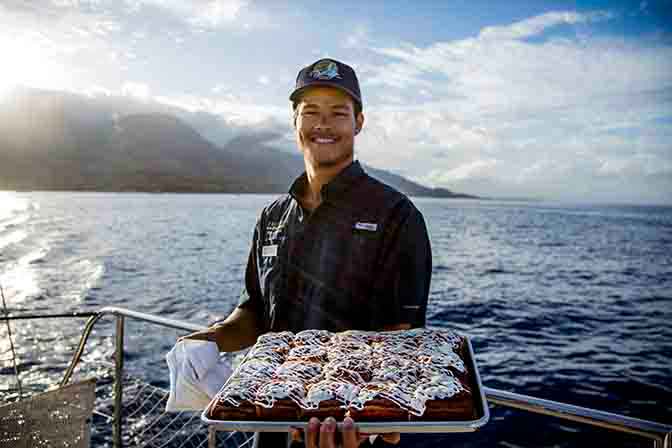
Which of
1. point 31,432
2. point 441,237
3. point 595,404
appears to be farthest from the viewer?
point 441,237

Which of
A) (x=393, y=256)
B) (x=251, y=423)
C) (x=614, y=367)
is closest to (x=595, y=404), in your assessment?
(x=614, y=367)

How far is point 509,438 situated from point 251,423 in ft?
30.2

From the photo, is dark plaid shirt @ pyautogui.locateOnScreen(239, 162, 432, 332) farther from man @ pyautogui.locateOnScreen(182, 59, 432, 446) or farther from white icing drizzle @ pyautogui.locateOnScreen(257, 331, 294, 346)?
white icing drizzle @ pyautogui.locateOnScreen(257, 331, 294, 346)

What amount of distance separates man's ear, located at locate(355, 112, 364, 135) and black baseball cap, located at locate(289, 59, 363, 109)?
0.14 m

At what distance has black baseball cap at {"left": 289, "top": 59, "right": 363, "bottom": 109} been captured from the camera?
108 inches

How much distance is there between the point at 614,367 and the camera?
13602 millimetres

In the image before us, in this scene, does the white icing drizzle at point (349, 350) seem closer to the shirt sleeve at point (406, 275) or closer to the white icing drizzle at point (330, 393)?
the white icing drizzle at point (330, 393)

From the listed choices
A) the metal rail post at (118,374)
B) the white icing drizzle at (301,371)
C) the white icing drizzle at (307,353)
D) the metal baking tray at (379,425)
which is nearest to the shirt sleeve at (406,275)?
the white icing drizzle at (307,353)

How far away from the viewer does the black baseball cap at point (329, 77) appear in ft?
8.98

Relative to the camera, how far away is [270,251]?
2.97m

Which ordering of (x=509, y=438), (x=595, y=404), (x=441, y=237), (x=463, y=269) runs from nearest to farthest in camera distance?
1. (x=509, y=438)
2. (x=595, y=404)
3. (x=463, y=269)
4. (x=441, y=237)

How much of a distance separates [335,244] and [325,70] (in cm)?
100

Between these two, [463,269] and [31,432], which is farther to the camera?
[463,269]

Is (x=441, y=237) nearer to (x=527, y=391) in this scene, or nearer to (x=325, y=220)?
(x=527, y=391)
